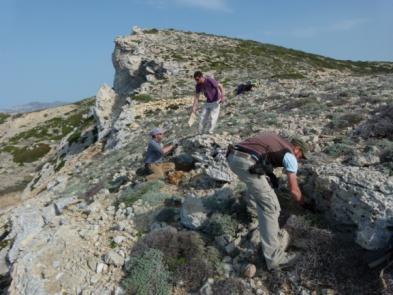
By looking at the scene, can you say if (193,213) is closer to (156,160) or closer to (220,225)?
(220,225)

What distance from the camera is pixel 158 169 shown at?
1173 centimetres

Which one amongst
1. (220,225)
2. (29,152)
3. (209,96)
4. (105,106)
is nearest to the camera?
(220,225)

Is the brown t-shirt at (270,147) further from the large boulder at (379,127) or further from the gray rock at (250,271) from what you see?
the large boulder at (379,127)

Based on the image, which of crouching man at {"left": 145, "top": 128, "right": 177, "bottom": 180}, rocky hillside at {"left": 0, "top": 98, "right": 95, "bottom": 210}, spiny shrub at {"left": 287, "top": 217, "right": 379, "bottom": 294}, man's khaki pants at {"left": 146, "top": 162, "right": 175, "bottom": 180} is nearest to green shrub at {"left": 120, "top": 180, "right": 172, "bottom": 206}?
man's khaki pants at {"left": 146, "top": 162, "right": 175, "bottom": 180}

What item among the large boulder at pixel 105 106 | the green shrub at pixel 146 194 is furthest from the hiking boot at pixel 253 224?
the large boulder at pixel 105 106

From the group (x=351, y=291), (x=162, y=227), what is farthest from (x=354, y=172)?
(x=162, y=227)

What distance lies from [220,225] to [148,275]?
1.62 metres

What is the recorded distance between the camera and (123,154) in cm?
A: 1769

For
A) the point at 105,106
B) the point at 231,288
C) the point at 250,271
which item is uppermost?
the point at 250,271

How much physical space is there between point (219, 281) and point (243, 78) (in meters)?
30.0

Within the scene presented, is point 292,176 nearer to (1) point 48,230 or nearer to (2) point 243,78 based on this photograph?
(1) point 48,230

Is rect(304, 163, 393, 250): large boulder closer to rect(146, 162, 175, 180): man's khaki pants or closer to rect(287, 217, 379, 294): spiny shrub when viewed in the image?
rect(287, 217, 379, 294): spiny shrub

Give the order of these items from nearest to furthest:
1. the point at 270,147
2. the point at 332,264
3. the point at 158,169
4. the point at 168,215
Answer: the point at 332,264 → the point at 270,147 → the point at 168,215 → the point at 158,169

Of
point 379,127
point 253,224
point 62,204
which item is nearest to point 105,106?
point 62,204
